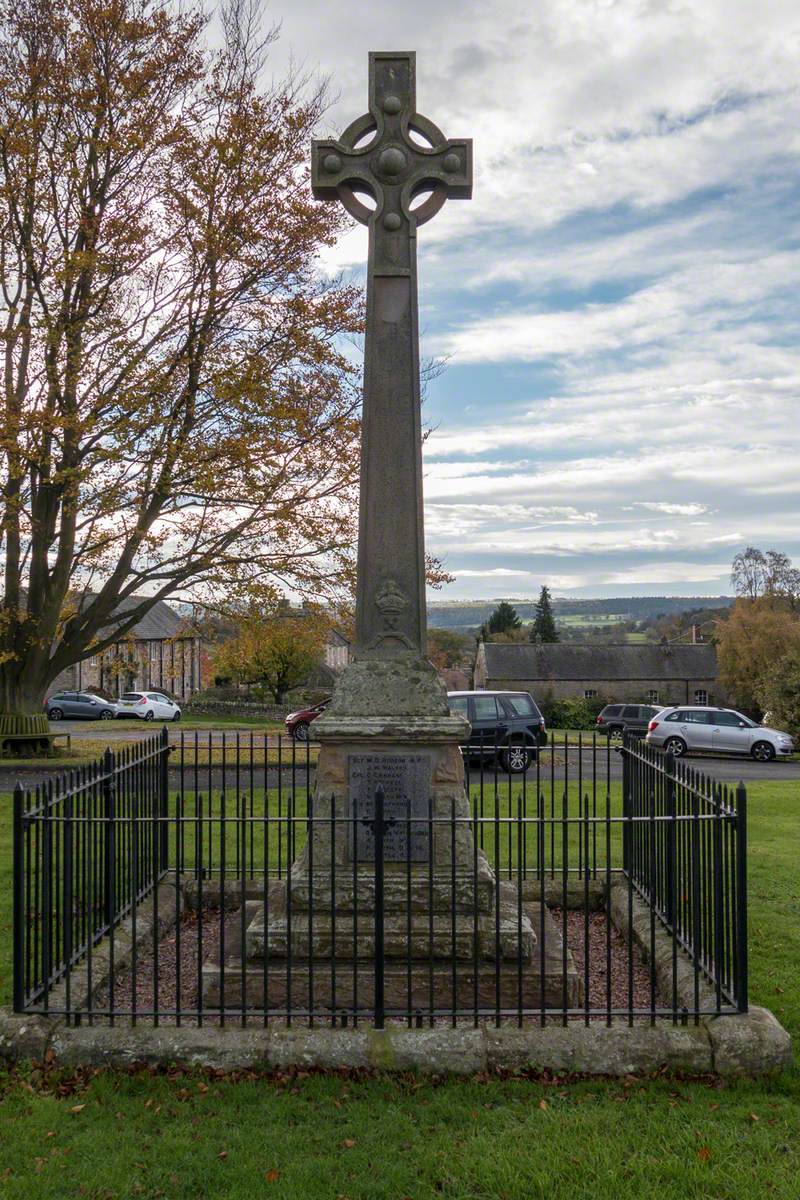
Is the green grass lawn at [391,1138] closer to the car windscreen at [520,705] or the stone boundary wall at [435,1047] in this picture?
the stone boundary wall at [435,1047]

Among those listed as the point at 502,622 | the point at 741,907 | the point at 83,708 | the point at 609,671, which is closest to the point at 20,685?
the point at 741,907

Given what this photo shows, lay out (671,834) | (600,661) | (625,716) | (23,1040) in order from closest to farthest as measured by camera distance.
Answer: (23,1040) < (671,834) < (625,716) < (600,661)

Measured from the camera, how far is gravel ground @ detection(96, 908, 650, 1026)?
17.9ft

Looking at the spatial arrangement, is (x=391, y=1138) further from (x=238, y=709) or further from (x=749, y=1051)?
(x=238, y=709)

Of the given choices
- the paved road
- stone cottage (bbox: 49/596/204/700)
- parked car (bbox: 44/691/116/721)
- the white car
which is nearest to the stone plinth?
the paved road

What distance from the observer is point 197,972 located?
6.02 m

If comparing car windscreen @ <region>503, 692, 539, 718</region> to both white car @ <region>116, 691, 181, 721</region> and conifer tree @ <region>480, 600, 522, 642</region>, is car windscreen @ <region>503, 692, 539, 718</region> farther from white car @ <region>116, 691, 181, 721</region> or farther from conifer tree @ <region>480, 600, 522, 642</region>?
conifer tree @ <region>480, 600, 522, 642</region>

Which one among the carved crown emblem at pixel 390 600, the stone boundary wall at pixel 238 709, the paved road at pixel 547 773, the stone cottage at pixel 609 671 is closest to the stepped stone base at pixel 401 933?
the carved crown emblem at pixel 390 600

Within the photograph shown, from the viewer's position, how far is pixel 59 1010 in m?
5.04

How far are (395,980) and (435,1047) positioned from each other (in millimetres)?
877

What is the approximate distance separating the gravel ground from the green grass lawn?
61 cm

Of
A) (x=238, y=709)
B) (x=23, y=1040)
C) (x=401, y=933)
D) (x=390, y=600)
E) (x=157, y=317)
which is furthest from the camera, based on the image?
(x=238, y=709)

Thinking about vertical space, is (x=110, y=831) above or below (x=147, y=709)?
above

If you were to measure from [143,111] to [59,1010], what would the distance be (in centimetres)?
1719
